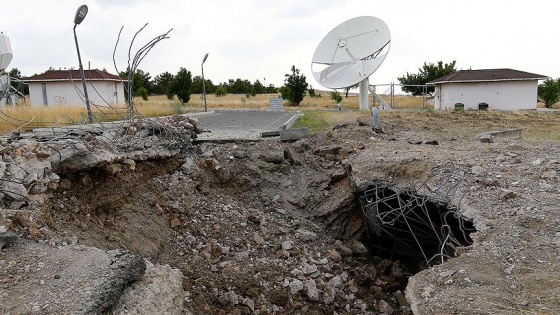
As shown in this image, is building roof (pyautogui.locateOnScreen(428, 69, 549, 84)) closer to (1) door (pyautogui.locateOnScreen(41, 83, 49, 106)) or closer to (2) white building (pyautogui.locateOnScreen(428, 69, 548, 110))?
(2) white building (pyautogui.locateOnScreen(428, 69, 548, 110))

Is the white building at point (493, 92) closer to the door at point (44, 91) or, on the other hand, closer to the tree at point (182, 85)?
the tree at point (182, 85)

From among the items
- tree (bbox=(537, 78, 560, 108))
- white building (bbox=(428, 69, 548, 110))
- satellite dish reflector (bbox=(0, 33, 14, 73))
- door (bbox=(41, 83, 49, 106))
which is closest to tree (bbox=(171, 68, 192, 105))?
door (bbox=(41, 83, 49, 106))

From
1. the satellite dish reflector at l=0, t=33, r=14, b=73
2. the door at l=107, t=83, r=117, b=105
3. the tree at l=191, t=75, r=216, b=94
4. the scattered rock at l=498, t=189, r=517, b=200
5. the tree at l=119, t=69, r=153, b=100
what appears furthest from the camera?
the tree at l=191, t=75, r=216, b=94

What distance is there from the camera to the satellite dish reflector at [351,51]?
79.2ft

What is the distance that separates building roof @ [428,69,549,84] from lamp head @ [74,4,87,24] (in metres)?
23.9

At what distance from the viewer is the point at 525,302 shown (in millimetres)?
3482

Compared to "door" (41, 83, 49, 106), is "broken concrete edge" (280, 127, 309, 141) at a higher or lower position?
lower

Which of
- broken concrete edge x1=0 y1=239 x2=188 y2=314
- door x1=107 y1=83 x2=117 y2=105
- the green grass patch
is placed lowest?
broken concrete edge x1=0 y1=239 x2=188 y2=314

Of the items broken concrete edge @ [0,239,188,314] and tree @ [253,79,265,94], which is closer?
broken concrete edge @ [0,239,188,314]

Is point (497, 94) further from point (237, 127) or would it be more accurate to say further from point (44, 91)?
point (44, 91)

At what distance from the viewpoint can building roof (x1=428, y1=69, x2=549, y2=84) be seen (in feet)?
93.1

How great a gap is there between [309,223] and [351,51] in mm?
19244

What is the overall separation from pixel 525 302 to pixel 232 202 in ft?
14.5

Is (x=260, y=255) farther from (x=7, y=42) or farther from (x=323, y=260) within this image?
(x=7, y=42)
